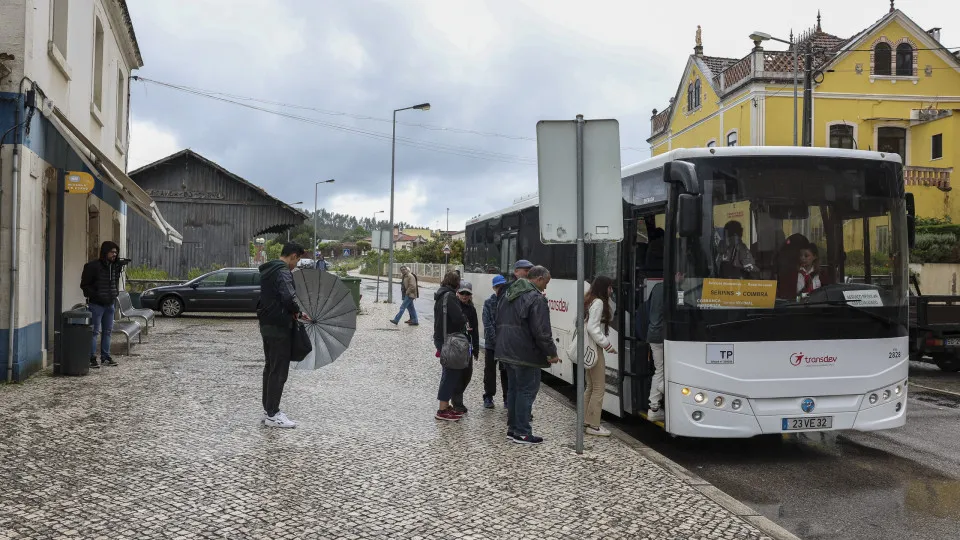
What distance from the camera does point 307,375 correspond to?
12312 mm

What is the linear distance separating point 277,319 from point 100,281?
5.52 m

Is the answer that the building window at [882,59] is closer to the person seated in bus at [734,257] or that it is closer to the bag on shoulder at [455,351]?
the person seated in bus at [734,257]

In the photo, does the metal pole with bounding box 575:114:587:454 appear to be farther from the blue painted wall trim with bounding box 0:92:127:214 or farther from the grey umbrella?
the blue painted wall trim with bounding box 0:92:127:214

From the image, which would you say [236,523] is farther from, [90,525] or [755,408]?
[755,408]

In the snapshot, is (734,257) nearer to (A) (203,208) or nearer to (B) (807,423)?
(B) (807,423)

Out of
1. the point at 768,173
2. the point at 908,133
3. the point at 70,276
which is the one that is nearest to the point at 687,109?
the point at 908,133

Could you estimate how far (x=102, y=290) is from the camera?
12.2 meters

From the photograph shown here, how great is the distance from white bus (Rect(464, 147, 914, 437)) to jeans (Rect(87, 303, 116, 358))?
339 inches

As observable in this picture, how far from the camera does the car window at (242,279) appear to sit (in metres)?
24.2

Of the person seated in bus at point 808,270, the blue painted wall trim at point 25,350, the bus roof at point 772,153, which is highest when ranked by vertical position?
the bus roof at point 772,153

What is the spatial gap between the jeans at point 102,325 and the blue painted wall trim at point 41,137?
6.47 ft

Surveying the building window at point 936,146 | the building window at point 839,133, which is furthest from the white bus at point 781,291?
the building window at point 936,146

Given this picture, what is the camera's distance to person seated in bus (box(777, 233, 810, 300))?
7281 millimetres

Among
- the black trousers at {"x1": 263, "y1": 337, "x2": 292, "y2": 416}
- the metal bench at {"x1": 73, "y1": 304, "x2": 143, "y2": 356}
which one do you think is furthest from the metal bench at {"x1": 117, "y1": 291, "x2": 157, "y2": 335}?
the black trousers at {"x1": 263, "y1": 337, "x2": 292, "y2": 416}
